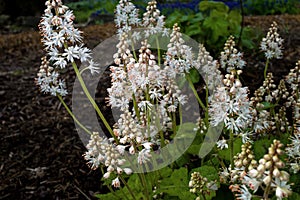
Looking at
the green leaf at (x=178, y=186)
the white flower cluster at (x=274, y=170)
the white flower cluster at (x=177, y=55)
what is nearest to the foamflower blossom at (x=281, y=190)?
the white flower cluster at (x=274, y=170)

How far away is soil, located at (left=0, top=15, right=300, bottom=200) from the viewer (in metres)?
4.17

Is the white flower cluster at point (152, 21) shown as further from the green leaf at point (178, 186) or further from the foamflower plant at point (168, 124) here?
the green leaf at point (178, 186)

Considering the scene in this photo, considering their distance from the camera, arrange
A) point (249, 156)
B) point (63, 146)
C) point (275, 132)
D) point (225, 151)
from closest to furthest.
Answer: point (249, 156) → point (225, 151) → point (275, 132) → point (63, 146)

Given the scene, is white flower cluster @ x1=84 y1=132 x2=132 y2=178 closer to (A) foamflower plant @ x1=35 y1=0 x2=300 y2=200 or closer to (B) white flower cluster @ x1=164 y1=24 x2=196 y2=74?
(A) foamflower plant @ x1=35 y1=0 x2=300 y2=200

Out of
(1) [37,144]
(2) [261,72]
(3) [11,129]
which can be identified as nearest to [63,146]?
(1) [37,144]

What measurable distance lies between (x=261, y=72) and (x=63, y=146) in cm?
325

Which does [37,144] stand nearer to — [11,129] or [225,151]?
[11,129]

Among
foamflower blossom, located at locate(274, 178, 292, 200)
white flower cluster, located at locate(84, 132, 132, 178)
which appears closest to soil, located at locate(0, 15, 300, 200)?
white flower cluster, located at locate(84, 132, 132, 178)

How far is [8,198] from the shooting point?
4.04 metres

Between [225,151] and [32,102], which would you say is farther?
[32,102]

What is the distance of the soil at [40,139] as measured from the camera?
13.7ft

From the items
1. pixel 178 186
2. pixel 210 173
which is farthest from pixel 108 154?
pixel 210 173

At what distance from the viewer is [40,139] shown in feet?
16.4

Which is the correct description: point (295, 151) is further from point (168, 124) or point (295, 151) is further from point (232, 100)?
point (168, 124)
